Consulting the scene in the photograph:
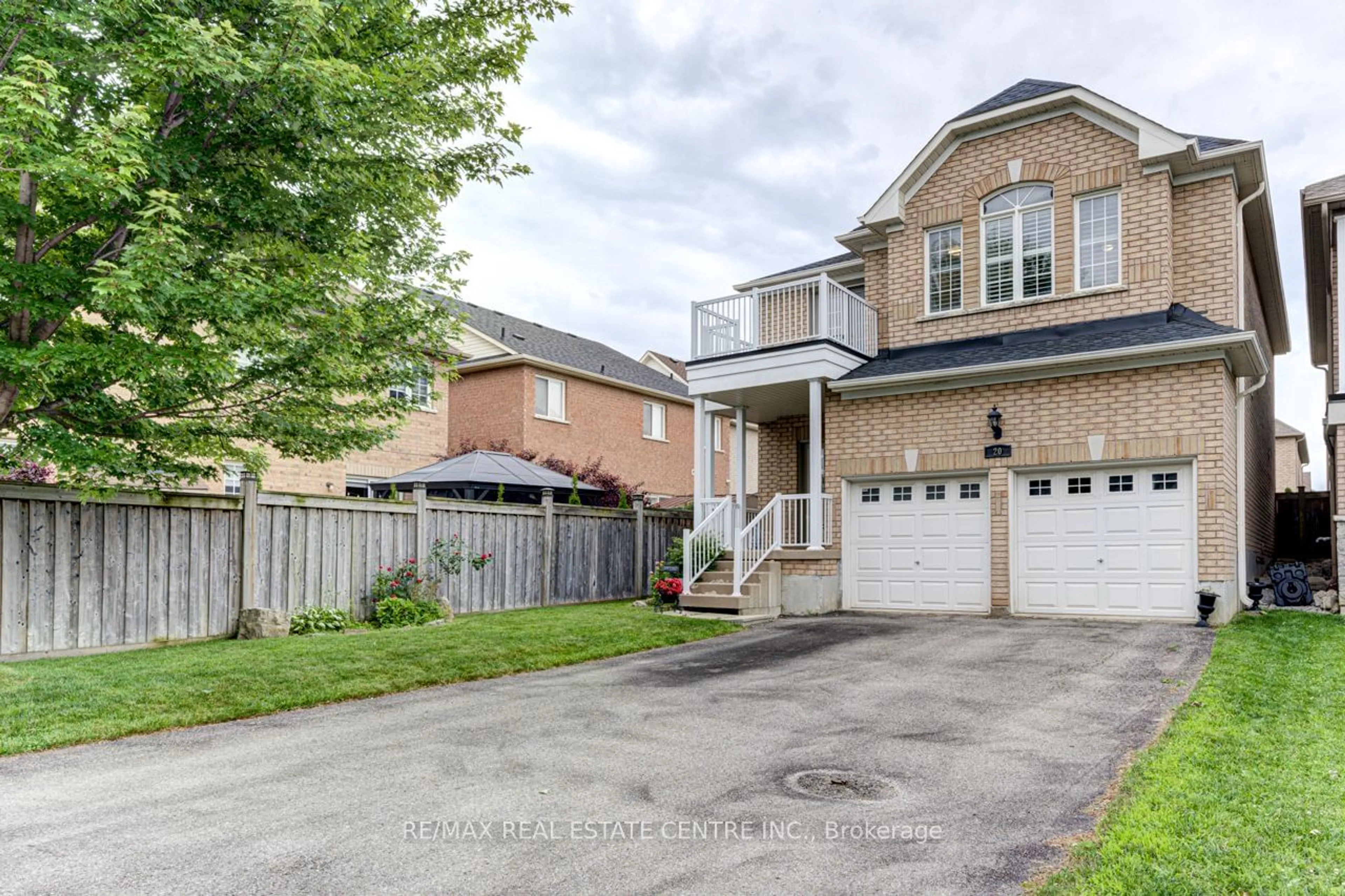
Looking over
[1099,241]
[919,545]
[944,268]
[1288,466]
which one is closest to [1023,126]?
[1099,241]

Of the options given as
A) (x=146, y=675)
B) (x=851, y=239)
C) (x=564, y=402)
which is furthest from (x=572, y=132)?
(x=146, y=675)

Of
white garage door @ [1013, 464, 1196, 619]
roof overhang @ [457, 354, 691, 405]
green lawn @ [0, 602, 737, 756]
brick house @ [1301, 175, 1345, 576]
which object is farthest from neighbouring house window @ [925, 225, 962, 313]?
roof overhang @ [457, 354, 691, 405]

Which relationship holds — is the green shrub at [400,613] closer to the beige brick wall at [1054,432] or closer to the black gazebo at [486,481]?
the black gazebo at [486,481]

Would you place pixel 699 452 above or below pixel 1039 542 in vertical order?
above

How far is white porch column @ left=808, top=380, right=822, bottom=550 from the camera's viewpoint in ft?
45.4

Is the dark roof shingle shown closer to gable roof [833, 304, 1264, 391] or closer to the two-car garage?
gable roof [833, 304, 1264, 391]

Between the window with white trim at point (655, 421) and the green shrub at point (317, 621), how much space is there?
16526 millimetres

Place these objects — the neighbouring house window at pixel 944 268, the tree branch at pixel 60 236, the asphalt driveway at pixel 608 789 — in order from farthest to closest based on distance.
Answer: the neighbouring house window at pixel 944 268, the tree branch at pixel 60 236, the asphalt driveway at pixel 608 789

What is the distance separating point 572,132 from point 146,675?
13.4 m

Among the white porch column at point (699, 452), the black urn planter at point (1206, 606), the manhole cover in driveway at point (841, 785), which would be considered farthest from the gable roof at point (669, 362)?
the manhole cover in driveway at point (841, 785)

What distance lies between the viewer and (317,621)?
11.0 meters

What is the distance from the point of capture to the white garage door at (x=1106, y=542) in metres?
11.3

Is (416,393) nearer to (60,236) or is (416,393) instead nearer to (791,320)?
(791,320)

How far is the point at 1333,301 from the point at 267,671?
1537 cm
